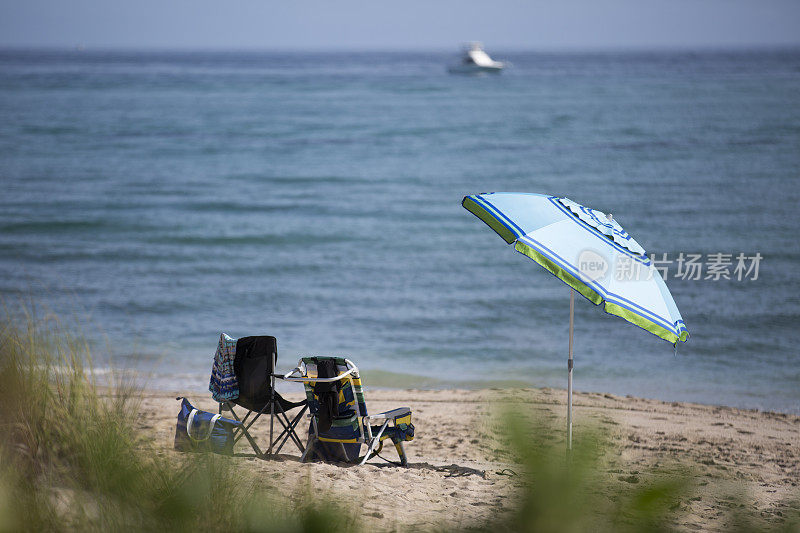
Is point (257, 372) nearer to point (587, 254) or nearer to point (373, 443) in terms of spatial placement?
point (373, 443)

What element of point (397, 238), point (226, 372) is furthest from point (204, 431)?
point (397, 238)

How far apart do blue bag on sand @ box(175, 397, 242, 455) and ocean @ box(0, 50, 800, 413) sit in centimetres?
59

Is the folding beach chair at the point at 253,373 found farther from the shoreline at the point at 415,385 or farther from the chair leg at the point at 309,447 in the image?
the shoreline at the point at 415,385

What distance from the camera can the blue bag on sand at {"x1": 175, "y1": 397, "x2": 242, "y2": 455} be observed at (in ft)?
14.4

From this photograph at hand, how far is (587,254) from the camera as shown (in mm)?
4238

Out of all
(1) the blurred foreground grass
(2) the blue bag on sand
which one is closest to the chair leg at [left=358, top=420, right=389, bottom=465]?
(2) the blue bag on sand

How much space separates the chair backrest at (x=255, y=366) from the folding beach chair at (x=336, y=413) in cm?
16

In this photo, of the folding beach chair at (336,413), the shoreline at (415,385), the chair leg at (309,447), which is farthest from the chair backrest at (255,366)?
the shoreline at (415,385)

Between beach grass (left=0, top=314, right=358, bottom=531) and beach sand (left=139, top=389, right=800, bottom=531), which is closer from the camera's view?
beach grass (left=0, top=314, right=358, bottom=531)

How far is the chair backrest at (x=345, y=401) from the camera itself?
4637 millimetres

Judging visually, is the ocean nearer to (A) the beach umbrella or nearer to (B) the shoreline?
(B) the shoreline

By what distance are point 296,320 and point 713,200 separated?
12.2 metres

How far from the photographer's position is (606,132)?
3078 centimetres

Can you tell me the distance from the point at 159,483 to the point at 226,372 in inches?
61.0
